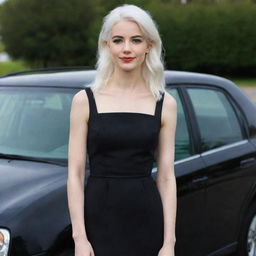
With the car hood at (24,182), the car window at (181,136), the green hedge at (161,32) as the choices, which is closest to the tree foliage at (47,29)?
the green hedge at (161,32)

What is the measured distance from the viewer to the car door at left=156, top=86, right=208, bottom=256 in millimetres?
3701

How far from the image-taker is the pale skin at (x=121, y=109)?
2424 mm

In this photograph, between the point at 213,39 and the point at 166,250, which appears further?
the point at 213,39

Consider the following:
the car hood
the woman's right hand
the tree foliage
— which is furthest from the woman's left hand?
the tree foliage

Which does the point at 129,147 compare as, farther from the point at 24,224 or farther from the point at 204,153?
the point at 204,153

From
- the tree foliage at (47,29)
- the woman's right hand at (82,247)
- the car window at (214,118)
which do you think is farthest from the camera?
the tree foliage at (47,29)

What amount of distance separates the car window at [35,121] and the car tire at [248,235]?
1585 mm

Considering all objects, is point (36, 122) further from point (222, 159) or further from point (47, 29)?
point (47, 29)

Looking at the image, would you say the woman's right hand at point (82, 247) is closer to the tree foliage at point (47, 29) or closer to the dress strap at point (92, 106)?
the dress strap at point (92, 106)

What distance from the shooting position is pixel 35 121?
3799mm

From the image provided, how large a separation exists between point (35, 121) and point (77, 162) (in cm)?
141

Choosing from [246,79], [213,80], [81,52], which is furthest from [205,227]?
[81,52]

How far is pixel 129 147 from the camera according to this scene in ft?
7.95

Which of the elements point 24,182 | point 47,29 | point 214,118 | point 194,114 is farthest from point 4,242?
point 47,29
